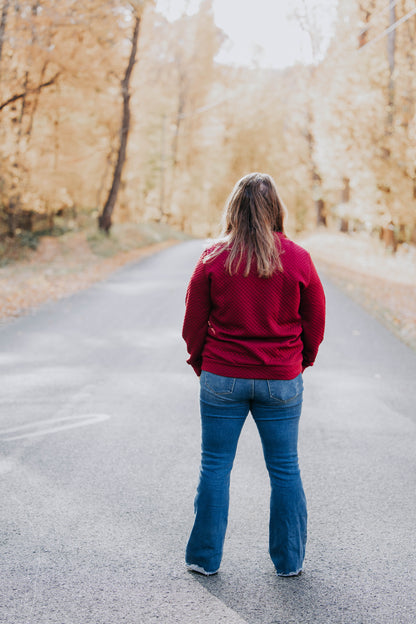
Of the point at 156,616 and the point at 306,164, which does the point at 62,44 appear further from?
the point at 306,164

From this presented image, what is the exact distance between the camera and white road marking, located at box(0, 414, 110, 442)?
5.48 m

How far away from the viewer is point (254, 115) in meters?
54.9

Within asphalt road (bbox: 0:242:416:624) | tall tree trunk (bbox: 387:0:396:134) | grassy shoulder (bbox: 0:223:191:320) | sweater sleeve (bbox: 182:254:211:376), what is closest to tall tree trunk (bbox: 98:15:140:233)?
grassy shoulder (bbox: 0:223:191:320)

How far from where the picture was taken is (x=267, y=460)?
3.34 m

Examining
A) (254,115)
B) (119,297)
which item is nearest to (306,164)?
(254,115)

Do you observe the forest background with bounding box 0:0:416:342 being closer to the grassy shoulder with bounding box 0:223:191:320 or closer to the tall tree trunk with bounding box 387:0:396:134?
the tall tree trunk with bounding box 387:0:396:134

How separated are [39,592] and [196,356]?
1349mm

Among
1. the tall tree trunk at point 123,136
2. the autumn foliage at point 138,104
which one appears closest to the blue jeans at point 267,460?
the autumn foliage at point 138,104

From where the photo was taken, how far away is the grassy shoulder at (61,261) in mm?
14609

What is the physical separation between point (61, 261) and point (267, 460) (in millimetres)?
20735

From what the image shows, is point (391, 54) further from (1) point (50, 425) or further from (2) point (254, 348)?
(2) point (254, 348)

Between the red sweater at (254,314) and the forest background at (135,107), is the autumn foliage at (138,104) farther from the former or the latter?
the red sweater at (254,314)

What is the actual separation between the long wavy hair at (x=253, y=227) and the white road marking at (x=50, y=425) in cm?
306

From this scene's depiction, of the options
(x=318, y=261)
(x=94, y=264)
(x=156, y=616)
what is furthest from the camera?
(x=318, y=261)
